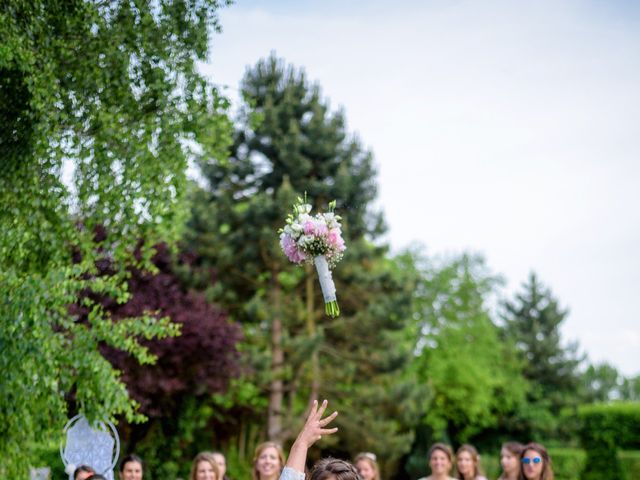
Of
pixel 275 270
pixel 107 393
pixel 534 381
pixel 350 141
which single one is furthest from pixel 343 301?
pixel 534 381

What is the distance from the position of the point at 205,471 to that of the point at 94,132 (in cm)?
395

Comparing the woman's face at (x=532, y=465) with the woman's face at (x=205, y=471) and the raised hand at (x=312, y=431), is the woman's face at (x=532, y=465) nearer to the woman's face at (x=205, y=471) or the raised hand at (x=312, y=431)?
the woman's face at (x=205, y=471)

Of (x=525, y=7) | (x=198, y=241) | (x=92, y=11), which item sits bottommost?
(x=92, y=11)

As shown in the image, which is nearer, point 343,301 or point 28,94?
point 28,94

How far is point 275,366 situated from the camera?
74.2ft

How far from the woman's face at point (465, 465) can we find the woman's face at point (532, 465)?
805mm

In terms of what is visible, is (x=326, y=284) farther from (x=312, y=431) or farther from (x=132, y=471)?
(x=132, y=471)

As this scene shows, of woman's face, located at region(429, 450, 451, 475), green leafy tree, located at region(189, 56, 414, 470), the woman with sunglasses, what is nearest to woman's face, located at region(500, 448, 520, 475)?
the woman with sunglasses

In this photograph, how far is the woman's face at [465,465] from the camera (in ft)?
31.6

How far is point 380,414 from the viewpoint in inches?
961

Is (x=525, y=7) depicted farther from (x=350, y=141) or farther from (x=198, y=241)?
(x=198, y=241)

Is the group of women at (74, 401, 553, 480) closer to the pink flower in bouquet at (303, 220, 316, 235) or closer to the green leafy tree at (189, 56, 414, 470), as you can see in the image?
the pink flower in bouquet at (303, 220, 316, 235)

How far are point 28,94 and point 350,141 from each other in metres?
16.0

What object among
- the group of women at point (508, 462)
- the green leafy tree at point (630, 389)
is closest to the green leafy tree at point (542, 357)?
the group of women at point (508, 462)
